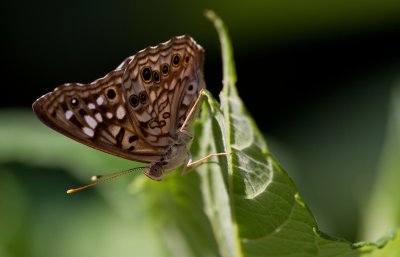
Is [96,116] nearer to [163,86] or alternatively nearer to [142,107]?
[142,107]

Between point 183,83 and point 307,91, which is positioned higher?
point 183,83

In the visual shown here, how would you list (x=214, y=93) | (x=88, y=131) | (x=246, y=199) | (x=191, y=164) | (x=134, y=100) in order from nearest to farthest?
(x=246, y=199)
(x=191, y=164)
(x=88, y=131)
(x=134, y=100)
(x=214, y=93)

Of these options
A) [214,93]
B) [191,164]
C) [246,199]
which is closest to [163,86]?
[191,164]

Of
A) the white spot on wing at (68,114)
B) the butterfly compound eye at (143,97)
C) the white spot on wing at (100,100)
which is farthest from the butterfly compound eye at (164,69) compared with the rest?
the white spot on wing at (68,114)

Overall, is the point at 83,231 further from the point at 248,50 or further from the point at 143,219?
the point at 248,50

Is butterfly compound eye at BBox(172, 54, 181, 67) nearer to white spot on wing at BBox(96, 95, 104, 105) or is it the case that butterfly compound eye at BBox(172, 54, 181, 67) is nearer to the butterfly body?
the butterfly body

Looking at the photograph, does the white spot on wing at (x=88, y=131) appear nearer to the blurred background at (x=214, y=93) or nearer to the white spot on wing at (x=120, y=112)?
the white spot on wing at (x=120, y=112)

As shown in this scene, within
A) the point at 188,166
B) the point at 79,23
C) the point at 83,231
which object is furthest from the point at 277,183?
the point at 79,23

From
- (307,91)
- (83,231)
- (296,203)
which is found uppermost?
(296,203)

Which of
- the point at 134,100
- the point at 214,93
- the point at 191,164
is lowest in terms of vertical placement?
the point at 214,93
